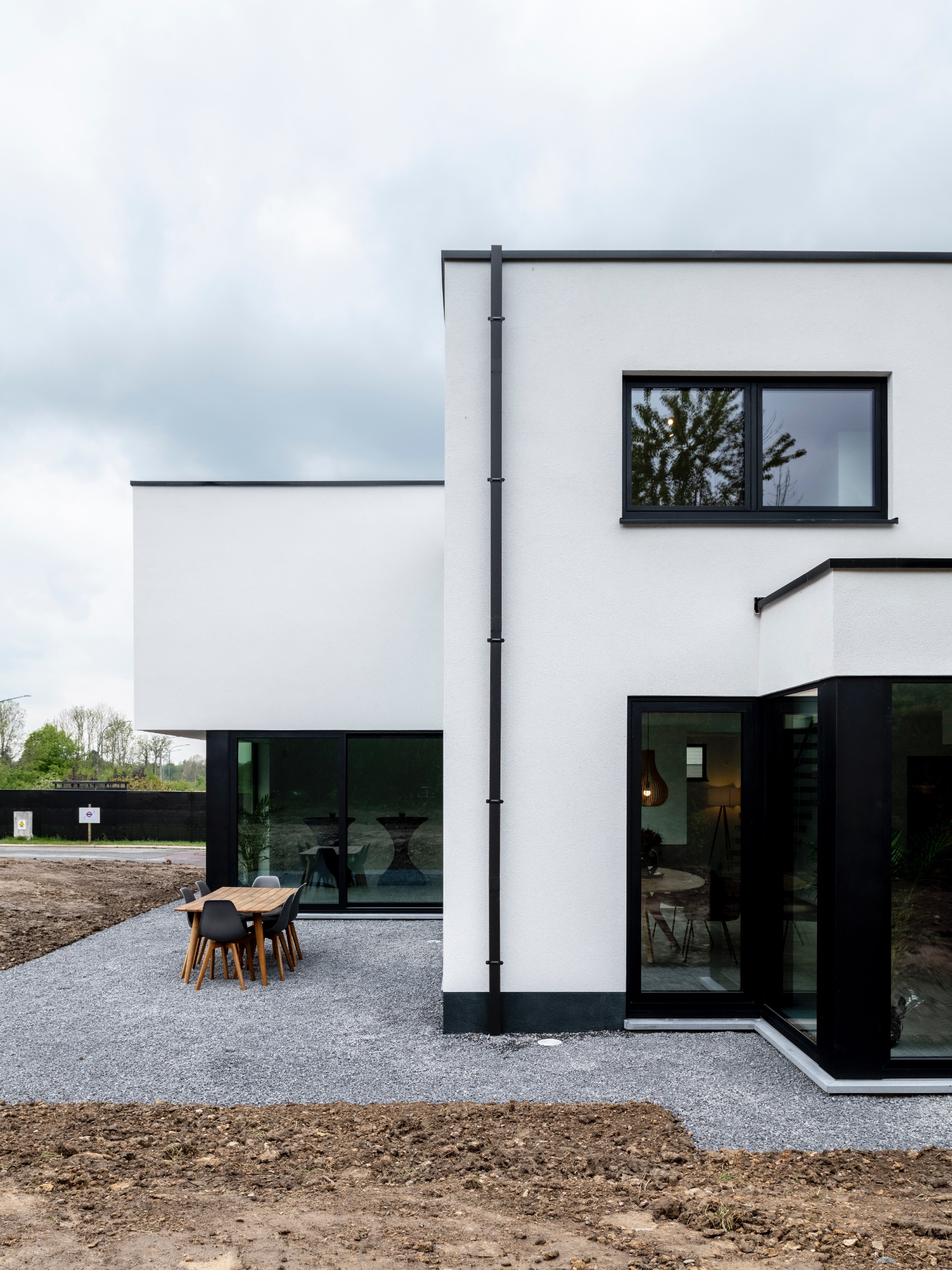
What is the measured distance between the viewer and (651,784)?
599 centimetres

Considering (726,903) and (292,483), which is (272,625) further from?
(726,903)

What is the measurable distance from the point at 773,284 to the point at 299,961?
771 cm

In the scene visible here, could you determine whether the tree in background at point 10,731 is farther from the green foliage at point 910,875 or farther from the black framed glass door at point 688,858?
the green foliage at point 910,875

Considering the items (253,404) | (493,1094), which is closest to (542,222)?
(253,404)

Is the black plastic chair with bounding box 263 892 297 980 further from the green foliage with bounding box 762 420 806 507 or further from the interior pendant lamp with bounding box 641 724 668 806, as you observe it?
the green foliage with bounding box 762 420 806 507

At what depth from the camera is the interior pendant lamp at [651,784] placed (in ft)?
19.6

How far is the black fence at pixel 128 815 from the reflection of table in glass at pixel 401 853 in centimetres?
1500

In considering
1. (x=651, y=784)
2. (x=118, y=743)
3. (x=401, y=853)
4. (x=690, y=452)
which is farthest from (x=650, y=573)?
(x=118, y=743)

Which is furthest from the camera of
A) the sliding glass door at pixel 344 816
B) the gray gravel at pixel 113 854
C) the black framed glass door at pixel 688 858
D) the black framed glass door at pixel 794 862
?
the gray gravel at pixel 113 854

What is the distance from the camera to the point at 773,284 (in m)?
6.19

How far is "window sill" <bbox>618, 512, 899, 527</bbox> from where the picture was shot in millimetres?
6086

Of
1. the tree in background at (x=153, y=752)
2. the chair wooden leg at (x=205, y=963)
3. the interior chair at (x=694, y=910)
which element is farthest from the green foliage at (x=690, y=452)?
the tree in background at (x=153, y=752)

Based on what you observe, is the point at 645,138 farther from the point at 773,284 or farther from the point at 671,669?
the point at 671,669

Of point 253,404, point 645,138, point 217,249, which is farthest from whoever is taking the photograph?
point 253,404
